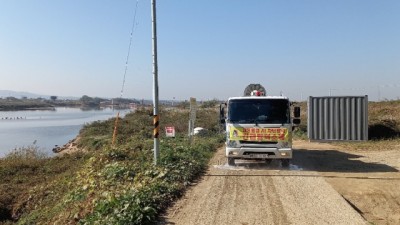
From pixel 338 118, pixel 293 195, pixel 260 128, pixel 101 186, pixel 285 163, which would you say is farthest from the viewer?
pixel 338 118

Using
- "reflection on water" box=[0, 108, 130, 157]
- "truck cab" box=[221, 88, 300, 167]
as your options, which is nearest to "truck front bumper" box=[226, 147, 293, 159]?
"truck cab" box=[221, 88, 300, 167]

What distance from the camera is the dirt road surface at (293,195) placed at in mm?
7188

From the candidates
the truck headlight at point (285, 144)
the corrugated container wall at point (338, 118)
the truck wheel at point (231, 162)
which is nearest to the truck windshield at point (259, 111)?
the truck headlight at point (285, 144)

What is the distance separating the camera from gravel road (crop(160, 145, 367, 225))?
7.02 metres

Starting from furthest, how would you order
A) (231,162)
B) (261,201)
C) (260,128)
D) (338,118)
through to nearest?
(338,118), (231,162), (260,128), (261,201)

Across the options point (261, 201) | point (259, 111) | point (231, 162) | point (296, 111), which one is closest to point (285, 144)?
point (296, 111)

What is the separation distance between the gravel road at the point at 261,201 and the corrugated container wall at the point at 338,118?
10019 mm

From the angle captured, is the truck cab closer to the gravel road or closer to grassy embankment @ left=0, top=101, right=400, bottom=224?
the gravel road

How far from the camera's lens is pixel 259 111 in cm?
1238

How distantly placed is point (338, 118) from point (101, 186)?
15.2 metres

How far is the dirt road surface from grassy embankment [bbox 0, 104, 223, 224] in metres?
0.52

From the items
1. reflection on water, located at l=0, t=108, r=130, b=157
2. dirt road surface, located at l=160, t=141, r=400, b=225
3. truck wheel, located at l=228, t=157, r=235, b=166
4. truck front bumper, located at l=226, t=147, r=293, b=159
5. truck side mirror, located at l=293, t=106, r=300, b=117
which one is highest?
truck side mirror, located at l=293, t=106, r=300, b=117

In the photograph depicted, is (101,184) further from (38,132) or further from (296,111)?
(38,132)

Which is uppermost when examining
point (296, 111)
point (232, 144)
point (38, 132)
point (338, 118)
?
point (296, 111)
